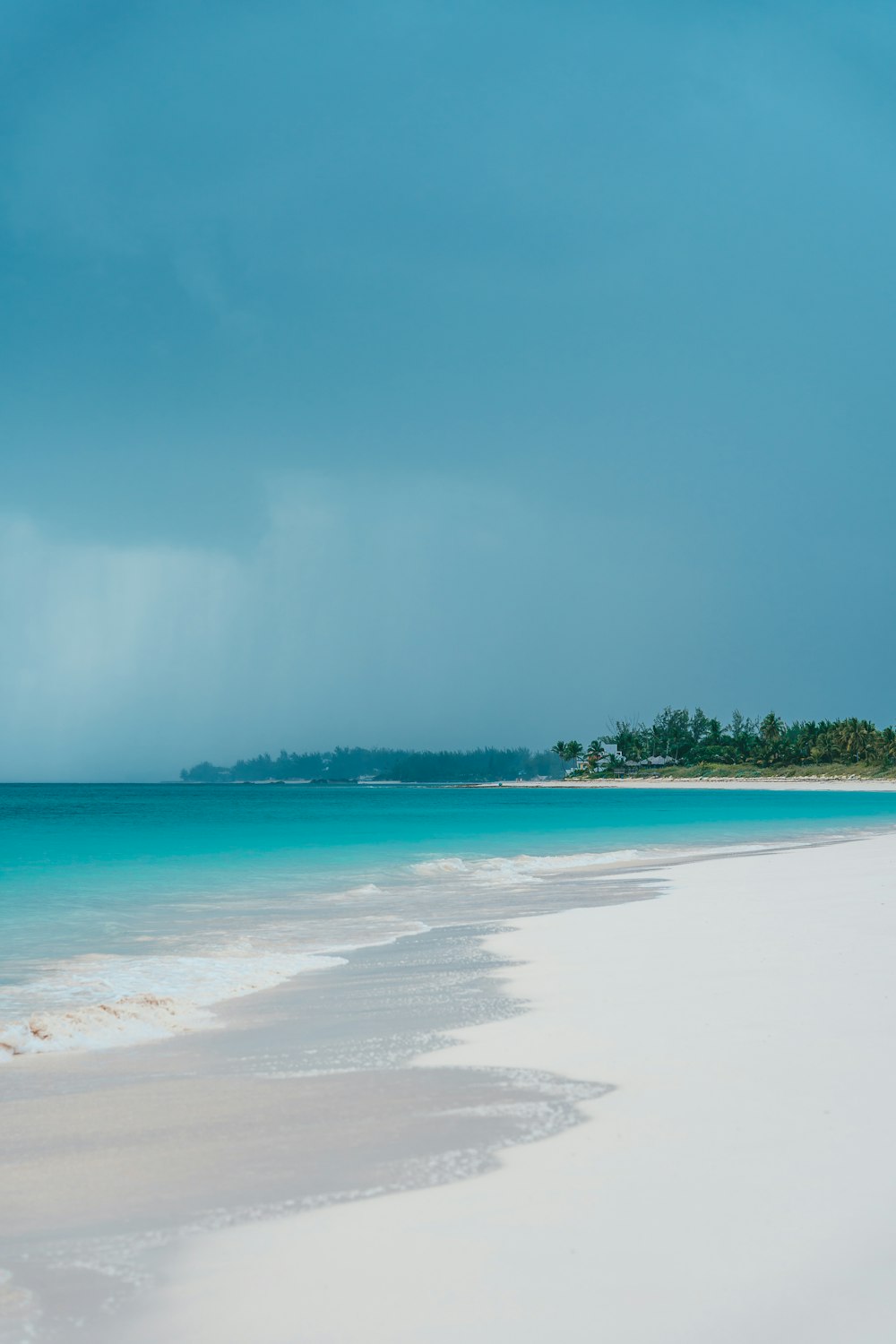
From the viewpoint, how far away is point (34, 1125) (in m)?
5.36

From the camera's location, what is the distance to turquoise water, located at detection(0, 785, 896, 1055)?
34.6 feet

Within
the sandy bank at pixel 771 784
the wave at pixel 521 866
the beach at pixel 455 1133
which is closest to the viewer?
the beach at pixel 455 1133

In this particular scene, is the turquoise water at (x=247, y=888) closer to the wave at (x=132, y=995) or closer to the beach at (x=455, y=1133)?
the wave at (x=132, y=995)

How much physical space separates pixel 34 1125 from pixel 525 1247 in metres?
3.04

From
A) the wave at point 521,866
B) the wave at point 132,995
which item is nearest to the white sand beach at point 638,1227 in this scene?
the wave at point 132,995

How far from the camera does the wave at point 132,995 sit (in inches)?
287

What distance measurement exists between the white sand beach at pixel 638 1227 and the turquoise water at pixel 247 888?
4.25 metres

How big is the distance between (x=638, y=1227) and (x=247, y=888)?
17.9 metres

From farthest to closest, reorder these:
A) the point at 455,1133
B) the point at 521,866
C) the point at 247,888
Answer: the point at 521,866, the point at 247,888, the point at 455,1133

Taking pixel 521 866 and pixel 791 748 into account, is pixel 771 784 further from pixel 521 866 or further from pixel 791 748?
pixel 521 866

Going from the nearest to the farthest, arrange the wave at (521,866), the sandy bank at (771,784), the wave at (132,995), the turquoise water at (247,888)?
the wave at (132,995) < the turquoise water at (247,888) < the wave at (521,866) < the sandy bank at (771,784)

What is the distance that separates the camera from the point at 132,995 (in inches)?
350

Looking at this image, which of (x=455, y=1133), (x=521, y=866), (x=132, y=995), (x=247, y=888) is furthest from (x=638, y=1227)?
(x=521, y=866)

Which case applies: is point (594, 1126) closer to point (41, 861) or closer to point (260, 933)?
Answer: point (260, 933)
